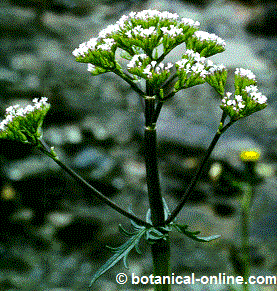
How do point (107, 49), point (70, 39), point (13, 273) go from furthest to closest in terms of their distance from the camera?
point (70, 39), point (13, 273), point (107, 49)

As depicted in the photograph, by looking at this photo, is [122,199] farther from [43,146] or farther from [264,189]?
[43,146]

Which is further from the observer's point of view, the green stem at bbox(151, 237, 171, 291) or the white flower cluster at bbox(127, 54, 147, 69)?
the green stem at bbox(151, 237, 171, 291)

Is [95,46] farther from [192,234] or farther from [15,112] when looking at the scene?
[192,234]

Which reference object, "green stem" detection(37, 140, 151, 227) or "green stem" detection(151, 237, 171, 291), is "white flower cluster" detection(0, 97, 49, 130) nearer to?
"green stem" detection(37, 140, 151, 227)

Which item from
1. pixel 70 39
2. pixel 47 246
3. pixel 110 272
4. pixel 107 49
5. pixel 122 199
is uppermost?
pixel 70 39

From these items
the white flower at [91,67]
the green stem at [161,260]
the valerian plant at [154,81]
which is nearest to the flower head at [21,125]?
the valerian plant at [154,81]

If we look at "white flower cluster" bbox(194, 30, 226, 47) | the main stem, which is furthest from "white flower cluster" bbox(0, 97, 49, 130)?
"white flower cluster" bbox(194, 30, 226, 47)

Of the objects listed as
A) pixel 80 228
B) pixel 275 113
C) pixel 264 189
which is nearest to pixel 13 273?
pixel 80 228

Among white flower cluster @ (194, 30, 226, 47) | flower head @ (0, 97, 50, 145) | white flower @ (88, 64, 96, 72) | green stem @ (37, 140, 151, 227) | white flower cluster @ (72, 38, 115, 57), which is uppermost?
white flower cluster @ (194, 30, 226, 47)

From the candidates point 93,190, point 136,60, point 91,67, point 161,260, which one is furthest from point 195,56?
point 161,260

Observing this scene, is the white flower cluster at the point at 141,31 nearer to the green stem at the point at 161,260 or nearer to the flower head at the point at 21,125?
the flower head at the point at 21,125
